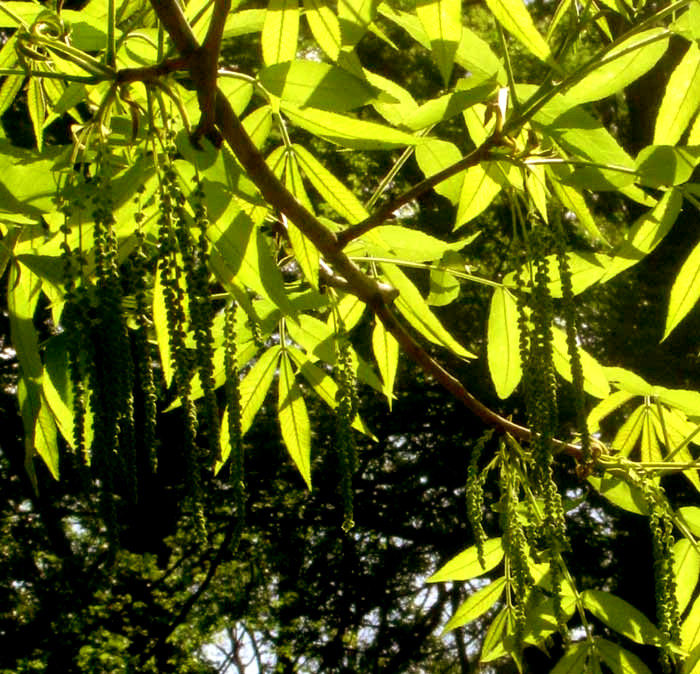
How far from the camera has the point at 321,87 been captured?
0.86 metres

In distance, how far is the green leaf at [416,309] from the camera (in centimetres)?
121

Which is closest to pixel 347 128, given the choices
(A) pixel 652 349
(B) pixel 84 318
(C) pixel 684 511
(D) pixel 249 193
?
(D) pixel 249 193

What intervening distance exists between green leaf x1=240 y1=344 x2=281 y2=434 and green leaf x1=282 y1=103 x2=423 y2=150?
1.83 ft

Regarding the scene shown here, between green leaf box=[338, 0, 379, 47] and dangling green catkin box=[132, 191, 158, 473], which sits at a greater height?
green leaf box=[338, 0, 379, 47]

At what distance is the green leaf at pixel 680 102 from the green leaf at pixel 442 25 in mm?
303

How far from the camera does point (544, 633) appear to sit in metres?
1.57

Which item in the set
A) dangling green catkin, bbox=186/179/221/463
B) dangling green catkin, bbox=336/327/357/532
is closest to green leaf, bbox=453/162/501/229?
dangling green catkin, bbox=336/327/357/532

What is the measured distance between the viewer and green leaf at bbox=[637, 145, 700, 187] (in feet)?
3.16

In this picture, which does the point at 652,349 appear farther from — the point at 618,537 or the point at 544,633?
the point at 544,633

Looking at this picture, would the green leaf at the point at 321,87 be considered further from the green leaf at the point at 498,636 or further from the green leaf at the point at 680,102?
the green leaf at the point at 498,636

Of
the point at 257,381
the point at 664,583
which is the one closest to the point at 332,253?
the point at 257,381

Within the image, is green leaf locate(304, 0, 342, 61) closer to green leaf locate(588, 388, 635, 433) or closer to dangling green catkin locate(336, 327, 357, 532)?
dangling green catkin locate(336, 327, 357, 532)

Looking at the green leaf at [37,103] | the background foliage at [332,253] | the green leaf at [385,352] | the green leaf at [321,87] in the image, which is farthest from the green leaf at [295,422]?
the green leaf at [321,87]

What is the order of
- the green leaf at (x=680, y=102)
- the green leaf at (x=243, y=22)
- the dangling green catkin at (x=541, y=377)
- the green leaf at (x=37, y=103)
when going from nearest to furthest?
the dangling green catkin at (x=541, y=377) → the green leaf at (x=680, y=102) → the green leaf at (x=243, y=22) → the green leaf at (x=37, y=103)
